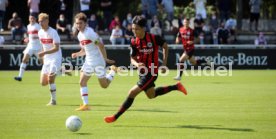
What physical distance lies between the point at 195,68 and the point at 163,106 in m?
15.8

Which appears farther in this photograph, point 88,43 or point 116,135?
point 88,43

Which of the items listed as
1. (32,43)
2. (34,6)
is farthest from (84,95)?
(34,6)

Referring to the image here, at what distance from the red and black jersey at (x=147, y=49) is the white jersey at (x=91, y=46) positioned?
2589 millimetres

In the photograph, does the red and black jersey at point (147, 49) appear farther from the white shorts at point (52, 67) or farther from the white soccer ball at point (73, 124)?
the white shorts at point (52, 67)

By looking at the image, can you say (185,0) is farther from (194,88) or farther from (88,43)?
(88,43)

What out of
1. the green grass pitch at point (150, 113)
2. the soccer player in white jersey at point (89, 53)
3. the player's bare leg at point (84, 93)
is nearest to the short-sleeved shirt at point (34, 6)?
the green grass pitch at point (150, 113)

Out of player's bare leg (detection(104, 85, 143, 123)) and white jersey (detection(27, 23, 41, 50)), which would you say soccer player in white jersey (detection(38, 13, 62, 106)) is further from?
white jersey (detection(27, 23, 41, 50))

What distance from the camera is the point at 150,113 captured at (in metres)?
13.7

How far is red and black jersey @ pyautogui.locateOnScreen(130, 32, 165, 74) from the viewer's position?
12.1 m

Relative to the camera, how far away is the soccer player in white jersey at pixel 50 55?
15398mm

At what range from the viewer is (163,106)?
1521 centimetres

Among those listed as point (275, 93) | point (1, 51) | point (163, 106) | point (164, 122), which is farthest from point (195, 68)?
point (164, 122)

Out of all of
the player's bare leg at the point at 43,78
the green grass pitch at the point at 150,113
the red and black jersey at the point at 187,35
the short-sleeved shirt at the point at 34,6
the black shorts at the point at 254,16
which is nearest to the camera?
the green grass pitch at the point at 150,113

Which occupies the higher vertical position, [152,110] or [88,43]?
[88,43]
